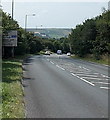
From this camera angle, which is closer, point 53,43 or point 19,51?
point 19,51

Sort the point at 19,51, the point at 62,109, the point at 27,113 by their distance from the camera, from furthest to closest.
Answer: the point at 19,51 → the point at 62,109 → the point at 27,113

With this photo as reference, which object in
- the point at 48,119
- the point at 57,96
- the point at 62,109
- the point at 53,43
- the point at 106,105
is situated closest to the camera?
the point at 48,119

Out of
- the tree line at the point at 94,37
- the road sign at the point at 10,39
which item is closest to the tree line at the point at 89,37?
the tree line at the point at 94,37

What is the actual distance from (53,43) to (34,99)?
15463 centimetres

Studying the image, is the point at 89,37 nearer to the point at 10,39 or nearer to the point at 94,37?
the point at 94,37

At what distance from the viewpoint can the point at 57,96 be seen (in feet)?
44.3

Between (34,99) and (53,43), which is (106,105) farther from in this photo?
(53,43)

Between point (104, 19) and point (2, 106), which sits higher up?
point (104, 19)

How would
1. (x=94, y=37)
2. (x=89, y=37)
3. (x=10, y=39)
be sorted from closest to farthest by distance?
1. (x=10, y=39)
2. (x=94, y=37)
3. (x=89, y=37)

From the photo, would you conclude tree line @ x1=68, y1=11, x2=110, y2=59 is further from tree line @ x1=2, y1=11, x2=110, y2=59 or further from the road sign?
the road sign

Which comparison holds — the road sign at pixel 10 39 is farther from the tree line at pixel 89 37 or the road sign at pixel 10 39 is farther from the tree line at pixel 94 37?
the tree line at pixel 94 37

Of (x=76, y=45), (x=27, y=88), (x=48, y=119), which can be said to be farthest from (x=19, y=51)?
(x=48, y=119)

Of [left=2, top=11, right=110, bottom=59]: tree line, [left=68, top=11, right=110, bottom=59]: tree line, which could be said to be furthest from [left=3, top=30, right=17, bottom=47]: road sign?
[left=68, top=11, right=110, bottom=59]: tree line

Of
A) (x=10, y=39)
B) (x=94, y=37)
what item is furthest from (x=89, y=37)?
(x=10, y=39)
